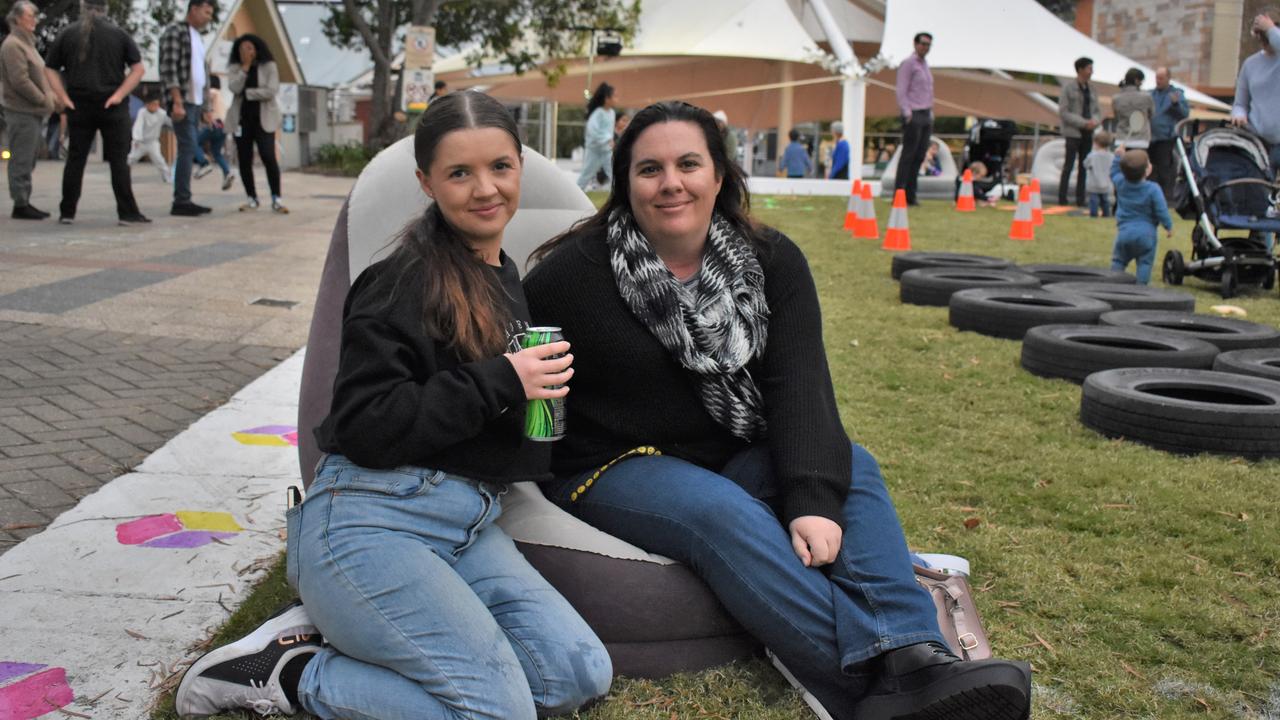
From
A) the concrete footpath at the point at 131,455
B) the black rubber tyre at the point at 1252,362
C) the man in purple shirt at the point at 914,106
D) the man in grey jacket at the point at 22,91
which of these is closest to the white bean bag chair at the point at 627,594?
the concrete footpath at the point at 131,455

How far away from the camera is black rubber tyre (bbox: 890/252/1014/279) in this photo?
31.5 feet

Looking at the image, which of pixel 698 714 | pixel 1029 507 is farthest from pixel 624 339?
pixel 1029 507

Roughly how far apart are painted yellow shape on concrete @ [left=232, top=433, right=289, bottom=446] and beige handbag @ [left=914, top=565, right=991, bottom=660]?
2902 millimetres

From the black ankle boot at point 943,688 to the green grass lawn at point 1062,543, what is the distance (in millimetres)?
269

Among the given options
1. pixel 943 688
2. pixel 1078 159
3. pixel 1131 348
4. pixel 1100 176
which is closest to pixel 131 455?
pixel 943 688

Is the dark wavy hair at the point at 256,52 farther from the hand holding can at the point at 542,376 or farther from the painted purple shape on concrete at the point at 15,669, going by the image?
the hand holding can at the point at 542,376

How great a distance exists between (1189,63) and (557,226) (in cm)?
4555

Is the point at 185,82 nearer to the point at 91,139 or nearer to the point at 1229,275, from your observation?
the point at 91,139

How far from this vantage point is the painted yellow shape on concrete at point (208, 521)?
12.8ft

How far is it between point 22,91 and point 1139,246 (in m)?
9.79

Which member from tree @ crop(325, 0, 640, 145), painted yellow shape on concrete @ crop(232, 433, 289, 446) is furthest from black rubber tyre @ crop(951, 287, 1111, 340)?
tree @ crop(325, 0, 640, 145)

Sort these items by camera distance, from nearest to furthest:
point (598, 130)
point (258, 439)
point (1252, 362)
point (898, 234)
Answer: point (258, 439)
point (1252, 362)
point (898, 234)
point (598, 130)

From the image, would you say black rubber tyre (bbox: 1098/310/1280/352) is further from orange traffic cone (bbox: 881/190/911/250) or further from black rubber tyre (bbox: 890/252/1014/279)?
orange traffic cone (bbox: 881/190/911/250)

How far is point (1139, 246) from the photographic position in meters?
9.47
